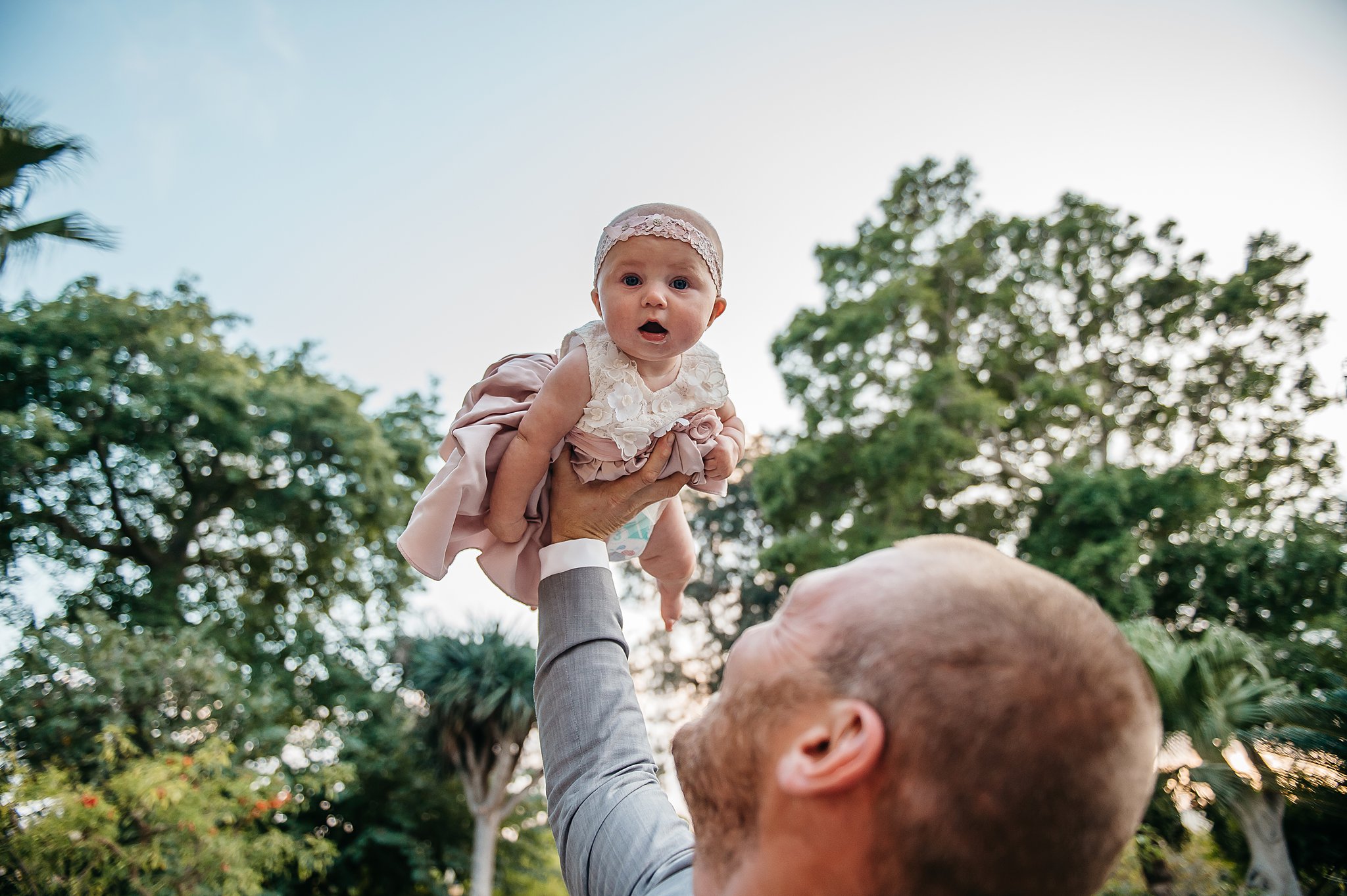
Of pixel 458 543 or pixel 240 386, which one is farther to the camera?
pixel 240 386

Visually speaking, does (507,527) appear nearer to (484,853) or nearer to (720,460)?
(720,460)

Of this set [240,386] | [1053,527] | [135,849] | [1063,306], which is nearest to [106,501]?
[240,386]

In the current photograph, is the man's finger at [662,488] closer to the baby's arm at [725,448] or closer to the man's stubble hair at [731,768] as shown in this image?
the baby's arm at [725,448]

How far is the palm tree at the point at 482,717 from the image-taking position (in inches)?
526

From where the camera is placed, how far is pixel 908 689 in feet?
2.58

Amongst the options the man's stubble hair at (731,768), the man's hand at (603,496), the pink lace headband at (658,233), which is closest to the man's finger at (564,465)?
the man's hand at (603,496)

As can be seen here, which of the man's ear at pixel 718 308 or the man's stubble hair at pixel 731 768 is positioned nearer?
the man's stubble hair at pixel 731 768

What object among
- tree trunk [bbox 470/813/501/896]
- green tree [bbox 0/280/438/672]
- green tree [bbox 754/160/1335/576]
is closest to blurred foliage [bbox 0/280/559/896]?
green tree [bbox 0/280/438/672]

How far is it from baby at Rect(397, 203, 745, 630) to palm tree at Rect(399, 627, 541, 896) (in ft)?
40.0

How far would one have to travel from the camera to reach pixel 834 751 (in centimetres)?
81

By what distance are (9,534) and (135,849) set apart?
329 inches

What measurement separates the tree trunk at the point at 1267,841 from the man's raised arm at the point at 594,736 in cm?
936

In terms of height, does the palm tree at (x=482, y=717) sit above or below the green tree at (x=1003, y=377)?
below

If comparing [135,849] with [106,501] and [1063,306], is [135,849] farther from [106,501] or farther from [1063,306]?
[1063,306]
